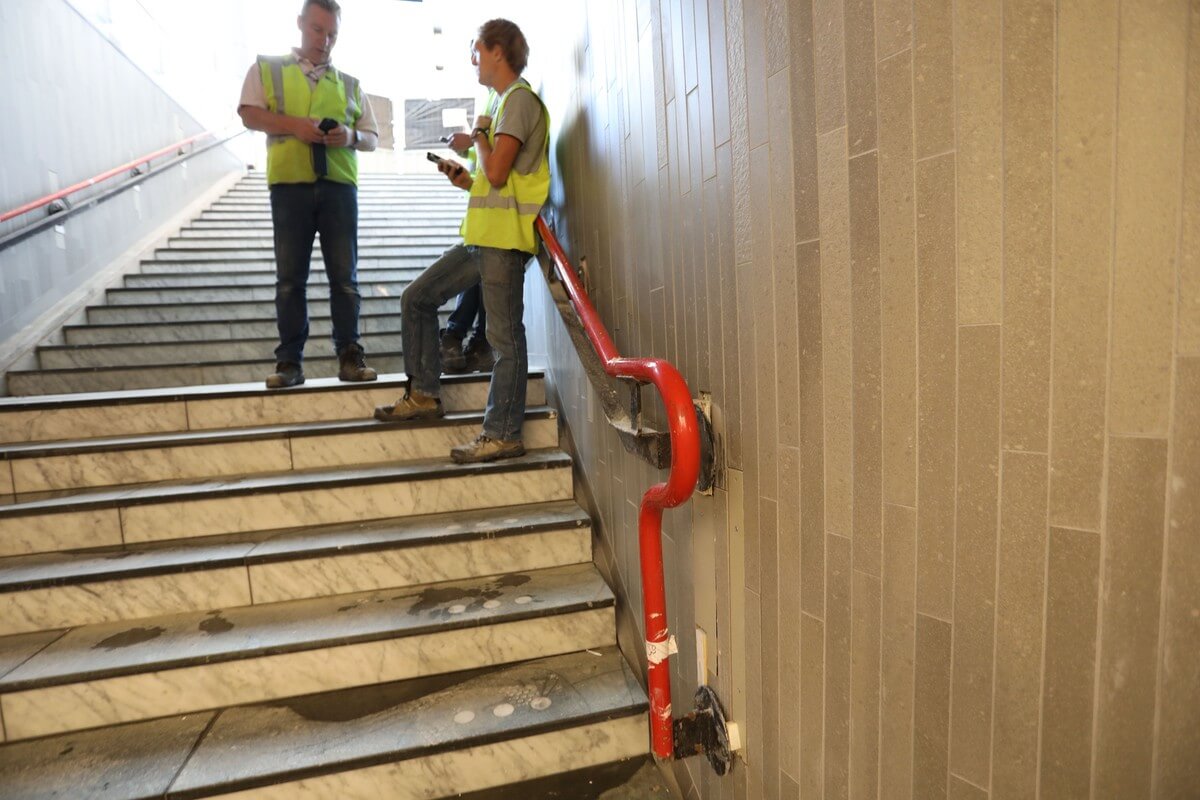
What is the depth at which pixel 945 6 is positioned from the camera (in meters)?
0.65

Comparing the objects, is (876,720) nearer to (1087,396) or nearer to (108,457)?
(1087,396)

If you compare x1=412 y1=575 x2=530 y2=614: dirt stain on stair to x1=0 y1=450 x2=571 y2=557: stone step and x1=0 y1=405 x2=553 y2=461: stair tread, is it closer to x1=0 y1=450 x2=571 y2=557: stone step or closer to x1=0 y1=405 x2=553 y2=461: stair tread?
x1=0 y1=450 x2=571 y2=557: stone step

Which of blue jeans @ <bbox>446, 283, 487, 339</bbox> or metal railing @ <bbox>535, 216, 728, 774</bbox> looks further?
blue jeans @ <bbox>446, 283, 487, 339</bbox>

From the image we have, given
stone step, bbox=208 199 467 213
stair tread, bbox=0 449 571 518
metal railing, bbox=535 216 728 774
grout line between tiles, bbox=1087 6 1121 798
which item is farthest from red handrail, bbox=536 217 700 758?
stone step, bbox=208 199 467 213

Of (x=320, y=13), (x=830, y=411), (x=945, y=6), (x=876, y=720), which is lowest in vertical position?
(x=876, y=720)

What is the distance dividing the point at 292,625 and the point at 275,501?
529 millimetres

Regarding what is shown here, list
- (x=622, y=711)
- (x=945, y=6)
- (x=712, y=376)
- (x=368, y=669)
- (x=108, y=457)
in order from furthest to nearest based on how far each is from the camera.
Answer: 1. (x=108, y=457)
2. (x=368, y=669)
3. (x=622, y=711)
4. (x=712, y=376)
5. (x=945, y=6)

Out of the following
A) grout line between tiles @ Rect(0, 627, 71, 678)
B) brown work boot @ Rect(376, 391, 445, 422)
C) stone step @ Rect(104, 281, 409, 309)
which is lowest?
grout line between tiles @ Rect(0, 627, 71, 678)

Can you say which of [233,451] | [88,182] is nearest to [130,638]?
[233,451]

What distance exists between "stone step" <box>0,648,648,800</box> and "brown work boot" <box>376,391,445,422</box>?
3.51 ft

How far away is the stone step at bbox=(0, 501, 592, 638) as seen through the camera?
1757 millimetres

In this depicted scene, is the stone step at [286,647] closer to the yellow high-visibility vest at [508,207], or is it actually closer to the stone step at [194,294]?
the yellow high-visibility vest at [508,207]

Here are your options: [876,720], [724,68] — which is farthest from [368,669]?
[724,68]

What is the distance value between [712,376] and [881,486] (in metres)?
0.46
